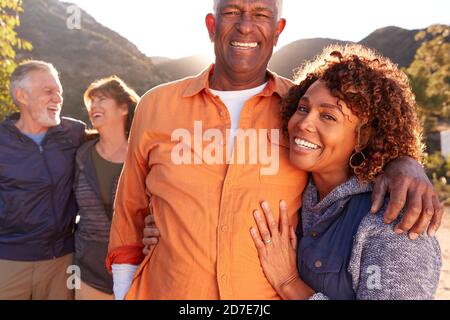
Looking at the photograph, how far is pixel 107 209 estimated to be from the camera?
3.42m

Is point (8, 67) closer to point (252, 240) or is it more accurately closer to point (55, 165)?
point (55, 165)

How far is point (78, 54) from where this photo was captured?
105 feet

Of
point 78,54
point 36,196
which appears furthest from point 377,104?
point 78,54

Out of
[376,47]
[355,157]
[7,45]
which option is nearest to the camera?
[355,157]

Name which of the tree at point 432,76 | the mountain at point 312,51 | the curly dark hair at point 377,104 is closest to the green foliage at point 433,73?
the tree at point 432,76

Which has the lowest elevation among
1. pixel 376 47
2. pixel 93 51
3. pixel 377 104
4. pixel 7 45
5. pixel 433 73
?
pixel 377 104

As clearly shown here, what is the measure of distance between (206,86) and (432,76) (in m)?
12.4

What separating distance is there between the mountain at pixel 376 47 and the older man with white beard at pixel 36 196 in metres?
32.3

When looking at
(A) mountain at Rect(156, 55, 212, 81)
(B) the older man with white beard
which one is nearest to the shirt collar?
(B) the older man with white beard

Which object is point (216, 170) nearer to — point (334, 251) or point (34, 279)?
point (334, 251)

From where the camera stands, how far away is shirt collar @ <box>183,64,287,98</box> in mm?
2281

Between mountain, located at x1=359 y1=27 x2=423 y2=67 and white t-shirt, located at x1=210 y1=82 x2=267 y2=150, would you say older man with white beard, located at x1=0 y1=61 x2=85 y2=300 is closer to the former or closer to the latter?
white t-shirt, located at x1=210 y1=82 x2=267 y2=150
